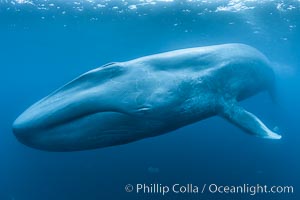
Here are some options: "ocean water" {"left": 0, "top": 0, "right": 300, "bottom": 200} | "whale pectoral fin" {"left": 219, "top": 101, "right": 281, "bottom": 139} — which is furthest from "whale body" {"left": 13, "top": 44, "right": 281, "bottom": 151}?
"ocean water" {"left": 0, "top": 0, "right": 300, "bottom": 200}

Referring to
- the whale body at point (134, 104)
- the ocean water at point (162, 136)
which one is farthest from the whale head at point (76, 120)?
the ocean water at point (162, 136)

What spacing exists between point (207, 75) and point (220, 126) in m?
19.8

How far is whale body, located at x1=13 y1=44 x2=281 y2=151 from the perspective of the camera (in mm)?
4430

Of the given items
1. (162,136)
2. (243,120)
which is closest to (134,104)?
Answer: (243,120)

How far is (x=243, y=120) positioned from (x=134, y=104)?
2.99m

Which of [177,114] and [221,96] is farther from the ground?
[221,96]

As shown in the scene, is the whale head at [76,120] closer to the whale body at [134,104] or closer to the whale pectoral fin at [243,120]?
the whale body at [134,104]

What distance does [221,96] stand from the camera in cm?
661

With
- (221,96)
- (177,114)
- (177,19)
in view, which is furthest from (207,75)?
(177,19)

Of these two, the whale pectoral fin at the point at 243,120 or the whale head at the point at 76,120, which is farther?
the whale pectoral fin at the point at 243,120

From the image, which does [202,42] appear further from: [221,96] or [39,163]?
[221,96]

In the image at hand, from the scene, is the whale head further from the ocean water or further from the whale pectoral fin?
the ocean water

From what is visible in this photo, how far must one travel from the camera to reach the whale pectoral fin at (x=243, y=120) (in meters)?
6.61

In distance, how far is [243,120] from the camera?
6.79 m
